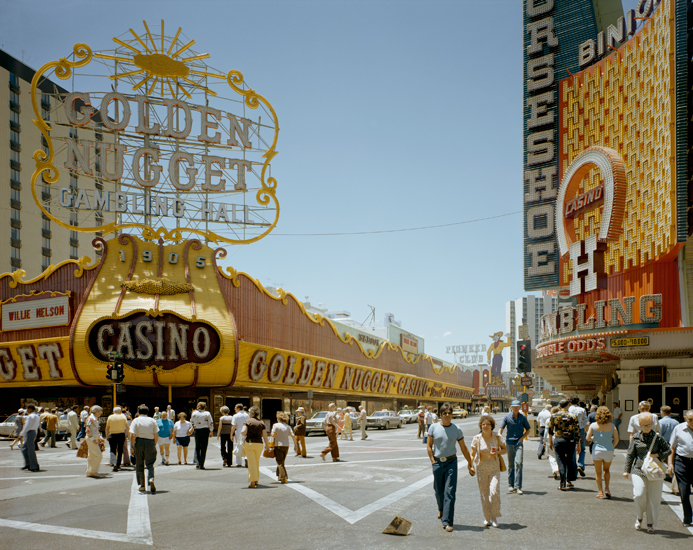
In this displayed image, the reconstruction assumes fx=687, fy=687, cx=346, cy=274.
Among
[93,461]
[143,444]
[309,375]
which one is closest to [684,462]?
[143,444]

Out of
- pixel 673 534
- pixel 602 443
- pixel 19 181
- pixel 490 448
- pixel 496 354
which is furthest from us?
pixel 496 354

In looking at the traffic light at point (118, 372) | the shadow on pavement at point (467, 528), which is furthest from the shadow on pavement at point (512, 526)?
the traffic light at point (118, 372)

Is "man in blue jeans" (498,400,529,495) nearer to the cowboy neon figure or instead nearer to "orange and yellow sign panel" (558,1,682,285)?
"orange and yellow sign panel" (558,1,682,285)

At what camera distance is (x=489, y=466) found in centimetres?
1015

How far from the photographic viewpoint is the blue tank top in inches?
487

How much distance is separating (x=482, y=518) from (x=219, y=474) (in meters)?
8.26

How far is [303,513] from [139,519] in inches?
99.1

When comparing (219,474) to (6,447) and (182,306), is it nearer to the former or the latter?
(6,447)

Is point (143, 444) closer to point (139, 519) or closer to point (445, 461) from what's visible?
point (139, 519)

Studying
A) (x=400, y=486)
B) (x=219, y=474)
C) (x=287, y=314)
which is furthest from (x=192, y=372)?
(x=400, y=486)

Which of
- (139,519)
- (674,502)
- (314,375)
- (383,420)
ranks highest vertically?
(314,375)

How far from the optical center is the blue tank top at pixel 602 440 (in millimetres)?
12375

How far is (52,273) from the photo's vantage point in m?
37.2

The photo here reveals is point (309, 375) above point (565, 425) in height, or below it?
below
